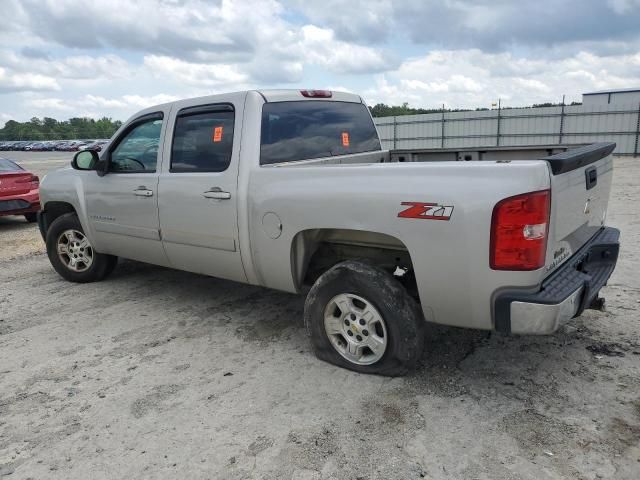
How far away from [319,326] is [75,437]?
1.60 metres

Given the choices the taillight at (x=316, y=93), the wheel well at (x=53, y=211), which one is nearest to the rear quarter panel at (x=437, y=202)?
the taillight at (x=316, y=93)

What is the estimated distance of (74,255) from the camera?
5.77m

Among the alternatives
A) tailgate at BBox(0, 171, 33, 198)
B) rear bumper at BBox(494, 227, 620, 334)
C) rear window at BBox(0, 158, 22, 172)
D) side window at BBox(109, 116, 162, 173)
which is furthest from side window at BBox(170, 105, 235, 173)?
rear window at BBox(0, 158, 22, 172)

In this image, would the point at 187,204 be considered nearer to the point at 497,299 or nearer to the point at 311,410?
the point at 311,410

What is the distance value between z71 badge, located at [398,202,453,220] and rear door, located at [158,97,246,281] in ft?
4.73

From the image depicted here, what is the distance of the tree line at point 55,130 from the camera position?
7238 cm

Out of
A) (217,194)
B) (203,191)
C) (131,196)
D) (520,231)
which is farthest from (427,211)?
(131,196)

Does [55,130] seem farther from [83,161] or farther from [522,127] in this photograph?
[83,161]

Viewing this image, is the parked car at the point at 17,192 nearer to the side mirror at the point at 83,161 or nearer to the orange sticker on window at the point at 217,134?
the side mirror at the point at 83,161

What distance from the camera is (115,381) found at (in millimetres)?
3543

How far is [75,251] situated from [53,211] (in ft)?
1.97

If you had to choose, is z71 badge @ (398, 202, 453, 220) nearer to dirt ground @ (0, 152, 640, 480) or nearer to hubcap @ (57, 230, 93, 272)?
dirt ground @ (0, 152, 640, 480)

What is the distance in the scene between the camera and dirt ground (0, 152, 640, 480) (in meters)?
2.62

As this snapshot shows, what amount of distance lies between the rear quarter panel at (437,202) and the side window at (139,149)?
165 cm
